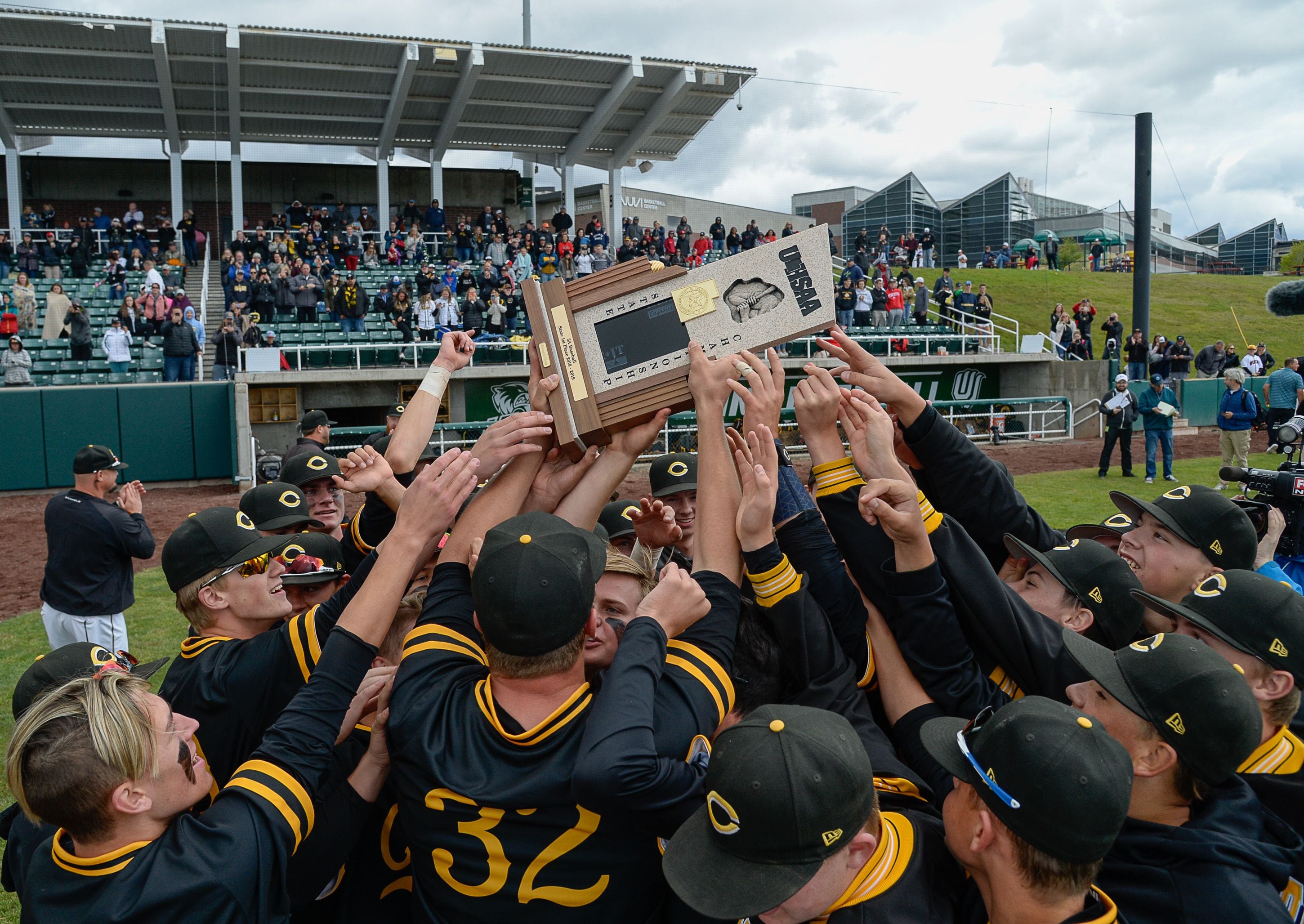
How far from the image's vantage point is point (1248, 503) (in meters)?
5.26

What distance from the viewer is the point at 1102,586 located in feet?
10.1

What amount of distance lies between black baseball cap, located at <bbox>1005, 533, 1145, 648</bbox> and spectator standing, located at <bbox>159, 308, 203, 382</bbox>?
19.3 metres

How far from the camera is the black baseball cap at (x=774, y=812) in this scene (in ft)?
5.63

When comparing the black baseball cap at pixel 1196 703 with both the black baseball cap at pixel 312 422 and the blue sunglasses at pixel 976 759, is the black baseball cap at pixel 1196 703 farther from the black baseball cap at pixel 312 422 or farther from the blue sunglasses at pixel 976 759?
the black baseball cap at pixel 312 422

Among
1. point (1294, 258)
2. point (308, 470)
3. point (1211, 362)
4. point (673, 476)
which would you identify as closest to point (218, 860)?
point (673, 476)

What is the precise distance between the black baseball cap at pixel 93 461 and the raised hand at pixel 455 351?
415 cm

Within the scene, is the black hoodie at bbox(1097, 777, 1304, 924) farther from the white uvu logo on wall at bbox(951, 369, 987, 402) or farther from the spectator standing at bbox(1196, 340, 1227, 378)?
the spectator standing at bbox(1196, 340, 1227, 378)

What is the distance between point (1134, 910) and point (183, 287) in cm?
2634

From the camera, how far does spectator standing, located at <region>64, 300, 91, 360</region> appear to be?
728 inches

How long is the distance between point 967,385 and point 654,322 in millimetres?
23306

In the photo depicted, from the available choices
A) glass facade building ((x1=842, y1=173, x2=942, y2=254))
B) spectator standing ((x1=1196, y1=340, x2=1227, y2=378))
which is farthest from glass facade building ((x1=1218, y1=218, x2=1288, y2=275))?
spectator standing ((x1=1196, y1=340, x2=1227, y2=378))

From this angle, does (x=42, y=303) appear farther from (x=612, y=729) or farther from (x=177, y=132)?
(x=612, y=729)

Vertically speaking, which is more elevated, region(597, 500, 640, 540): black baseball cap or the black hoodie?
region(597, 500, 640, 540): black baseball cap

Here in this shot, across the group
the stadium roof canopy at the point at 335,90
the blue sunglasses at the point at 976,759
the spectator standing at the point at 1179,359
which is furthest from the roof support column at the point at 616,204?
the blue sunglasses at the point at 976,759
